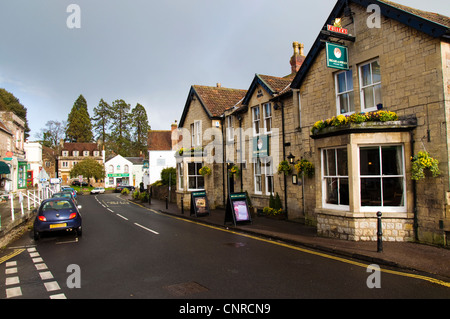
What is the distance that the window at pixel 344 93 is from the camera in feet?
37.8

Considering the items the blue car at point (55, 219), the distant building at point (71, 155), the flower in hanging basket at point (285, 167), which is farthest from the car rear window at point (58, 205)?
the distant building at point (71, 155)

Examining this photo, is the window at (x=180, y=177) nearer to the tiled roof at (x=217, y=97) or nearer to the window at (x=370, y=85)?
the tiled roof at (x=217, y=97)

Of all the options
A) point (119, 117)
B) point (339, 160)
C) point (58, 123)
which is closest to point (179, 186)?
point (339, 160)

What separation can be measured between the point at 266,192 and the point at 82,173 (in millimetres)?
54838

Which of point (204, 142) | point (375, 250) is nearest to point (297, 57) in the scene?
point (204, 142)

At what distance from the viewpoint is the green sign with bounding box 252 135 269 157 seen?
1644 centimetres

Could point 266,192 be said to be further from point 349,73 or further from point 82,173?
point 82,173

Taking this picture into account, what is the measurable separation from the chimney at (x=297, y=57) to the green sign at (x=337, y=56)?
9.37m

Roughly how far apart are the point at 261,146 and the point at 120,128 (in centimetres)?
6902

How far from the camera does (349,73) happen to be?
11.6m

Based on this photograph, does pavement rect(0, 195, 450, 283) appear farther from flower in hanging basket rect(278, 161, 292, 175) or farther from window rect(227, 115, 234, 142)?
window rect(227, 115, 234, 142)

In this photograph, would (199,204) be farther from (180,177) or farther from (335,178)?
(335,178)

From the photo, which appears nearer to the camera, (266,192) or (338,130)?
(338,130)

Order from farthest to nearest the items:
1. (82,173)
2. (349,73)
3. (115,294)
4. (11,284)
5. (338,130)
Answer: (82,173) < (349,73) < (338,130) < (11,284) < (115,294)
